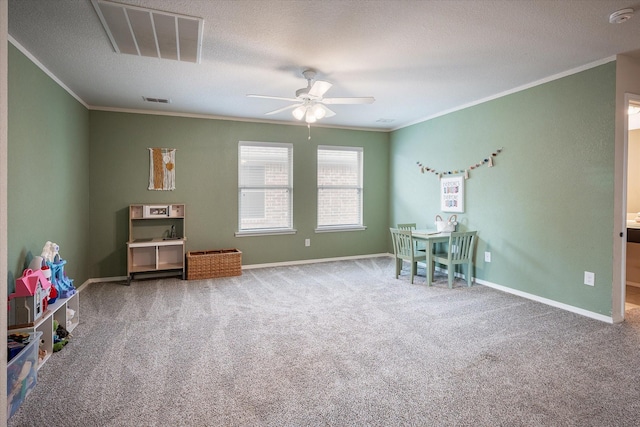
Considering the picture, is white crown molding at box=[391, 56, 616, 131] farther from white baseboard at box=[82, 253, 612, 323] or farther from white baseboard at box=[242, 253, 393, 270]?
white baseboard at box=[242, 253, 393, 270]

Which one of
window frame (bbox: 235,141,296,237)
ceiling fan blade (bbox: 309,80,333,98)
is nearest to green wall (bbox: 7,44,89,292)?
window frame (bbox: 235,141,296,237)

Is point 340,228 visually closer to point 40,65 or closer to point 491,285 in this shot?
point 491,285

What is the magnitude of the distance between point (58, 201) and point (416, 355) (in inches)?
157

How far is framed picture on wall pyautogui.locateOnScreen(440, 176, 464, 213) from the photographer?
16.5 ft

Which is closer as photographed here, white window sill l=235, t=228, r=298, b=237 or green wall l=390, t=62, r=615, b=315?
green wall l=390, t=62, r=615, b=315

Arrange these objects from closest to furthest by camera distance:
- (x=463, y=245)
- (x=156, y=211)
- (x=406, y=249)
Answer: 1. (x=463, y=245)
2. (x=406, y=249)
3. (x=156, y=211)

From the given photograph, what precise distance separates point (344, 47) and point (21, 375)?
3197 mm

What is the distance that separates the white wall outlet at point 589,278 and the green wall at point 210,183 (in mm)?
3587

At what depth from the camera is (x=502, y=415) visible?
76.0 inches

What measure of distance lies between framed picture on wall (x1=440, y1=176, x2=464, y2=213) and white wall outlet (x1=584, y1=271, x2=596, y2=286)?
180 cm

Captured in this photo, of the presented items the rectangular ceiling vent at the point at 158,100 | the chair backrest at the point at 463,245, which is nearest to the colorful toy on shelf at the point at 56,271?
the rectangular ceiling vent at the point at 158,100

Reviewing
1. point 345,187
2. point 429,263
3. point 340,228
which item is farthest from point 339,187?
point 429,263

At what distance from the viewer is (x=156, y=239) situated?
16.8ft

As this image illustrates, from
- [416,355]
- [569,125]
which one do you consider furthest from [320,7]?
[569,125]
